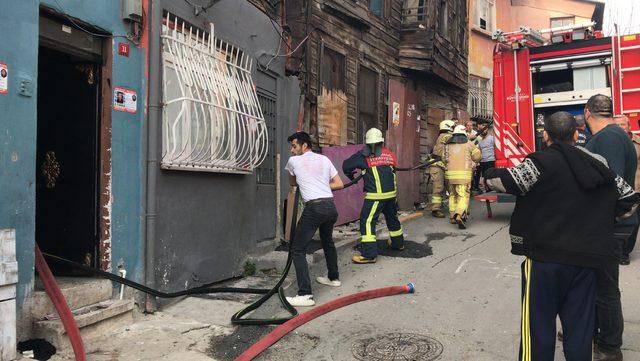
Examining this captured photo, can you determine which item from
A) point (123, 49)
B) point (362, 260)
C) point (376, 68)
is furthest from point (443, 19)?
point (123, 49)

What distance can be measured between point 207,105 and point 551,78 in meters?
6.05

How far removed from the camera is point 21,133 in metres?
3.80

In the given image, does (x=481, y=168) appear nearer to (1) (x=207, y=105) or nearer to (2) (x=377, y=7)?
(2) (x=377, y=7)

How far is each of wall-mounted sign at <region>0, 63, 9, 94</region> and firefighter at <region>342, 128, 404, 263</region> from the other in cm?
431

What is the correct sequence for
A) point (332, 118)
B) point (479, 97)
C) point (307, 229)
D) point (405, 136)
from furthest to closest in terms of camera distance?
point (479, 97), point (405, 136), point (332, 118), point (307, 229)

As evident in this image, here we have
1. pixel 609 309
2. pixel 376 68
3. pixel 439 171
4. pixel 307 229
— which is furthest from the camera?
pixel 376 68

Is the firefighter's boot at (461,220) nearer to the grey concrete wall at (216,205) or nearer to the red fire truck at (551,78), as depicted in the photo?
the red fire truck at (551,78)

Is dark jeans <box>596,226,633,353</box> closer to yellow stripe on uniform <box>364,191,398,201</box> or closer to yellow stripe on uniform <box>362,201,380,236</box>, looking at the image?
yellow stripe on uniform <box>362,201,380,236</box>

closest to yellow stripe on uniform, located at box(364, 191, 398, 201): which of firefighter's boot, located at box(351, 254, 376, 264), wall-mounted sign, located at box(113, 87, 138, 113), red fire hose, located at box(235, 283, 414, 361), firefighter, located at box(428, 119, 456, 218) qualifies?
Answer: firefighter's boot, located at box(351, 254, 376, 264)

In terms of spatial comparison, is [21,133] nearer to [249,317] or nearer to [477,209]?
[249,317]

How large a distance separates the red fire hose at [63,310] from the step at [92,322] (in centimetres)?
11

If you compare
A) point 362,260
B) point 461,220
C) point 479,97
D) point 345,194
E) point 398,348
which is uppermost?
point 479,97

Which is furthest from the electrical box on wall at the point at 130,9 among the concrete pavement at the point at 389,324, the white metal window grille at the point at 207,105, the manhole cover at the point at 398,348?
the manhole cover at the point at 398,348

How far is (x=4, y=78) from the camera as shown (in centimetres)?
366
